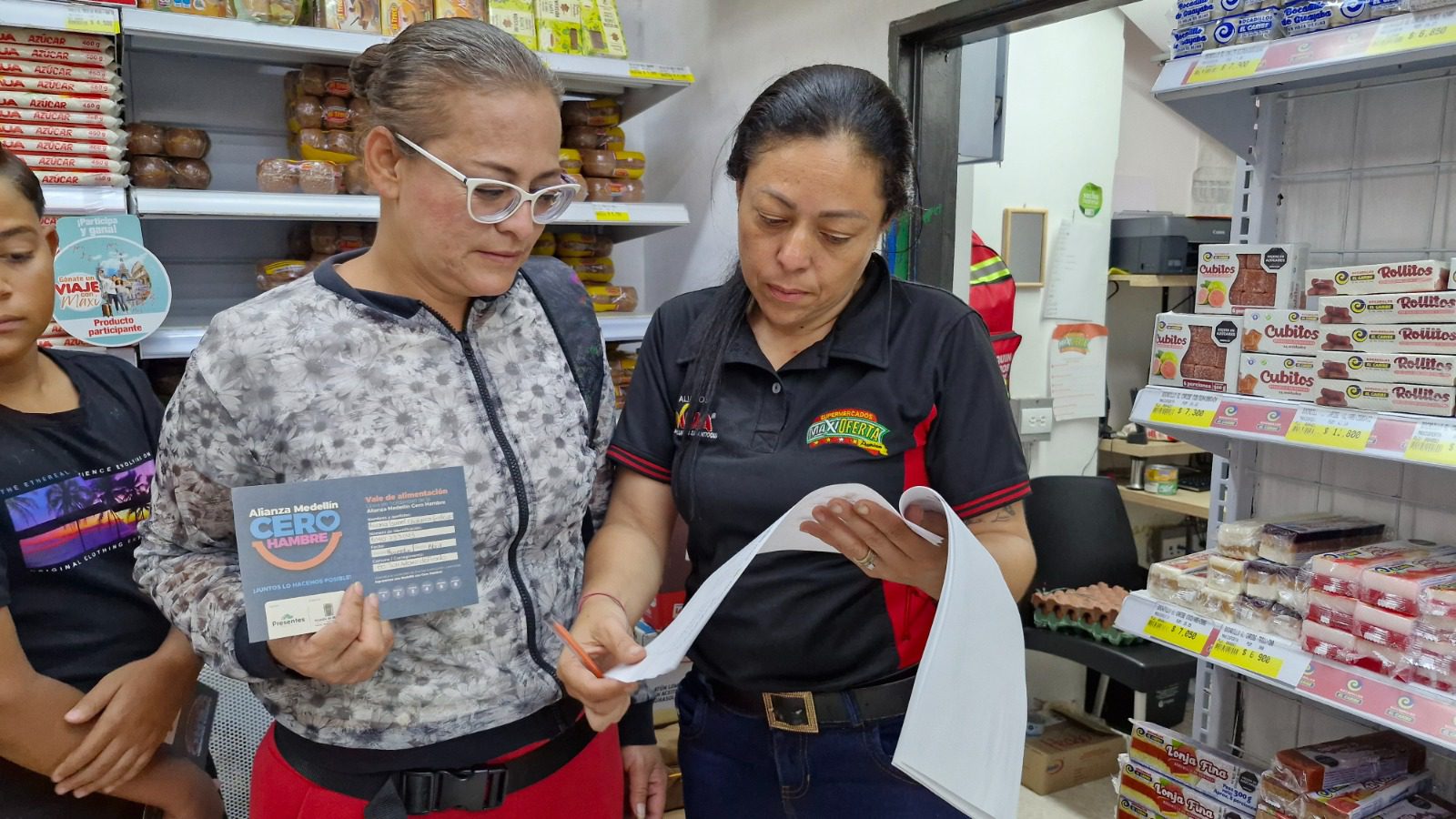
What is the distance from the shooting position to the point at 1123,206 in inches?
231

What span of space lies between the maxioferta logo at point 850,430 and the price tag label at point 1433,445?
0.98 m

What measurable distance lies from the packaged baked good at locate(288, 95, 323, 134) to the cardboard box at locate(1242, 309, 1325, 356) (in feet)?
8.65

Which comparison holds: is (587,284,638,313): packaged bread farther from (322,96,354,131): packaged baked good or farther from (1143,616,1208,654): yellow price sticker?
(1143,616,1208,654): yellow price sticker

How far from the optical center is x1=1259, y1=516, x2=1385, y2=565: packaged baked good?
1.90 m

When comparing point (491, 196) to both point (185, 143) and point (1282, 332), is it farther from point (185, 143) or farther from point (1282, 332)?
point (185, 143)

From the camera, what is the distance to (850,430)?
4.17ft

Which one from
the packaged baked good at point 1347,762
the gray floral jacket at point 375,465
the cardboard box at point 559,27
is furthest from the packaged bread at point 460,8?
the packaged baked good at point 1347,762

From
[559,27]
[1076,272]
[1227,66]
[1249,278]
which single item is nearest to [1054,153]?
[1076,272]

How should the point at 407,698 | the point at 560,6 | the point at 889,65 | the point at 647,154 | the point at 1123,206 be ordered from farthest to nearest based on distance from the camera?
the point at 1123,206 → the point at 647,154 → the point at 560,6 → the point at 889,65 → the point at 407,698

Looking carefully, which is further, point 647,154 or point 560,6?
point 647,154

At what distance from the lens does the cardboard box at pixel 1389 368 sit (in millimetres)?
1652

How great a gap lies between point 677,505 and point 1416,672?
1.27 m

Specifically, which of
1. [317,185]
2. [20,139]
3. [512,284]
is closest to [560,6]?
[317,185]

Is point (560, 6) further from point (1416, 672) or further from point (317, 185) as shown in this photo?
point (1416, 672)
